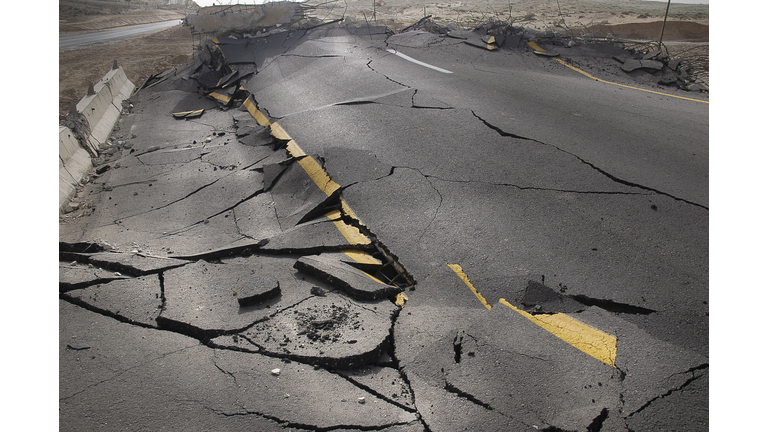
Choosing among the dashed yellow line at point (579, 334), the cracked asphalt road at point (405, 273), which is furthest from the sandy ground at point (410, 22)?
the dashed yellow line at point (579, 334)

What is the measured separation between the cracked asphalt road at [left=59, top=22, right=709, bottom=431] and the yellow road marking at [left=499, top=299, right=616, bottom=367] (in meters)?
0.02

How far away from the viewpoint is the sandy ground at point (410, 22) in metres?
13.0

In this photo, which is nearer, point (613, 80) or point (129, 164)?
point (129, 164)

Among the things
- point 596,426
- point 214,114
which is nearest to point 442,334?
point 596,426

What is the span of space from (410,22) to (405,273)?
20128mm

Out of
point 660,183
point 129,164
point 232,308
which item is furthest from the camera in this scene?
point 129,164

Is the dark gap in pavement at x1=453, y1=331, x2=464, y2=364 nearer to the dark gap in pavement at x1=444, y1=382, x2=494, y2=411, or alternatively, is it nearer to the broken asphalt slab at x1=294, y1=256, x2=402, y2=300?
the dark gap in pavement at x1=444, y1=382, x2=494, y2=411

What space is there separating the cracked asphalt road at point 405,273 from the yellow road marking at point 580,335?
0.07 ft

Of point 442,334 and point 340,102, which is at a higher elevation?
point 340,102

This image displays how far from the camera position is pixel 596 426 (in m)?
2.47

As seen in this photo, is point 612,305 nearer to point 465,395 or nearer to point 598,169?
point 465,395

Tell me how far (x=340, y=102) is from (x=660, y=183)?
5034 millimetres

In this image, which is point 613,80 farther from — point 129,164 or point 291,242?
point 129,164

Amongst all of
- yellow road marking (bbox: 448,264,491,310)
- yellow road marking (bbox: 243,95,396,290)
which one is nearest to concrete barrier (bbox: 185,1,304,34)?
yellow road marking (bbox: 243,95,396,290)
